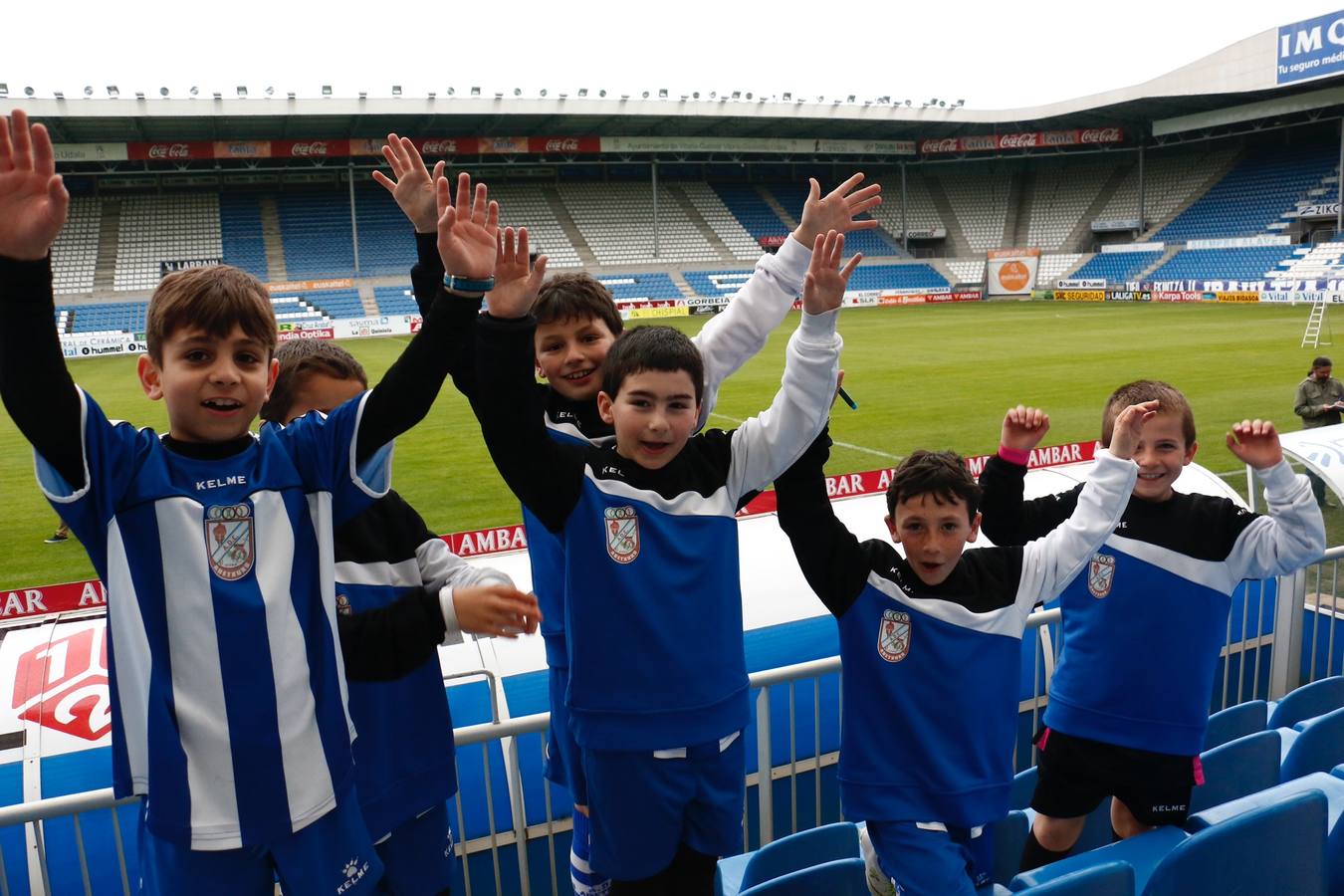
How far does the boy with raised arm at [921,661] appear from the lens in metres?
2.45

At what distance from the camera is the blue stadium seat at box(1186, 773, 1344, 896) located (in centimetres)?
254

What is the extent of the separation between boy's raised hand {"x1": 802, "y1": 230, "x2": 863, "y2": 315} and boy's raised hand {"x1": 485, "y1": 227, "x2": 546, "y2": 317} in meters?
0.66

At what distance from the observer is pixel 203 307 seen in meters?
1.84

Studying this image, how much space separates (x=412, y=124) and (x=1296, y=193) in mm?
39109

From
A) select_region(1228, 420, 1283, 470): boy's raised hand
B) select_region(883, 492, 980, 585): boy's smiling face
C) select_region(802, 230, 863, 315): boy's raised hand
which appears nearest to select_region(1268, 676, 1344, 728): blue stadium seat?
select_region(1228, 420, 1283, 470): boy's raised hand

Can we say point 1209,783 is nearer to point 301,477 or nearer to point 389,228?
point 301,477

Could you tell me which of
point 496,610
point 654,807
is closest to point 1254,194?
point 654,807

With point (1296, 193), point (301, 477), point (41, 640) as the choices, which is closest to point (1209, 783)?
point (301, 477)

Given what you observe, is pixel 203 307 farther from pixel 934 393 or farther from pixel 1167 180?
pixel 1167 180

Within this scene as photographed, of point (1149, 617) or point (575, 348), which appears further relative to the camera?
point (1149, 617)

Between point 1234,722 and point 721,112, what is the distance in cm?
4078

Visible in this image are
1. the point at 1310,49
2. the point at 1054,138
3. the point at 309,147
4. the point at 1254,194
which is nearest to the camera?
the point at 1310,49

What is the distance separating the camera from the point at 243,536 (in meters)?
1.85

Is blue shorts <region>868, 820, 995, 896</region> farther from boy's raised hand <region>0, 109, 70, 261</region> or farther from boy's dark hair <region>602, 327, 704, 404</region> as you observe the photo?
boy's raised hand <region>0, 109, 70, 261</region>
